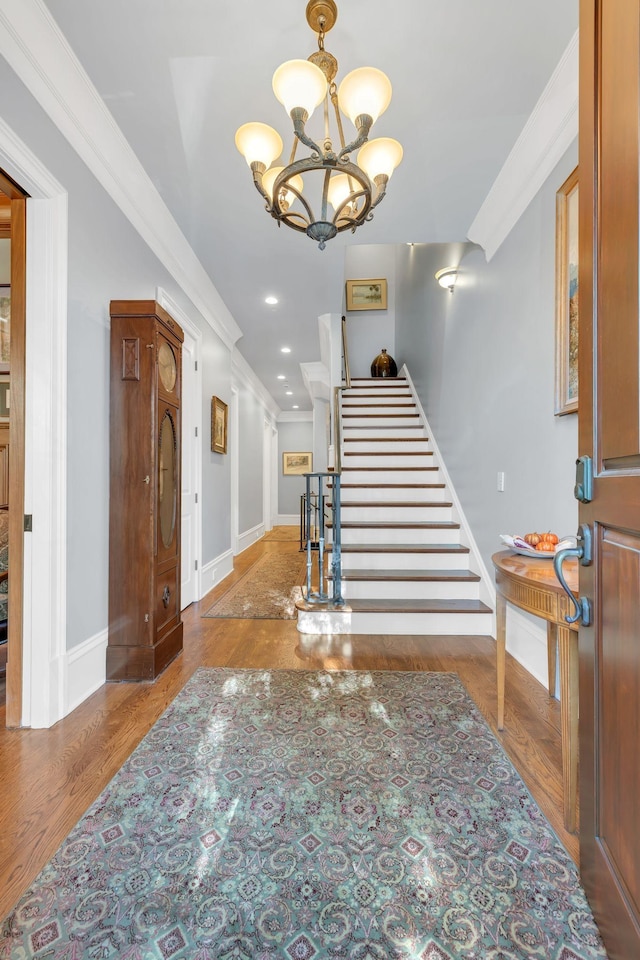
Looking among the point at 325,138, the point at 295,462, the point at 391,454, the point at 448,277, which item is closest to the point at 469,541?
the point at 391,454

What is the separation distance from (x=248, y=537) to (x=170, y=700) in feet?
16.8

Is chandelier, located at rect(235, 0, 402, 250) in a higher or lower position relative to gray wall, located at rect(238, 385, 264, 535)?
higher

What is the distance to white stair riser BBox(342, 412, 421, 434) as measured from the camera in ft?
A: 16.5

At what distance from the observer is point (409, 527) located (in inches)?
138

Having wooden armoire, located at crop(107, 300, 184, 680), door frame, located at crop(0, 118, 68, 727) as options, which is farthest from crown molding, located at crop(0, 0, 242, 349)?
wooden armoire, located at crop(107, 300, 184, 680)

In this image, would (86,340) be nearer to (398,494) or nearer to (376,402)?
(398,494)

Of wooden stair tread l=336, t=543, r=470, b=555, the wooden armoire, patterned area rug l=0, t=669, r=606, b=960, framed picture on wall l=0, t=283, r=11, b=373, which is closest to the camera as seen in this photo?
patterned area rug l=0, t=669, r=606, b=960

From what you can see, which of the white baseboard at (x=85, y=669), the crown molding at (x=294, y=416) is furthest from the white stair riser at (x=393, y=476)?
the crown molding at (x=294, y=416)

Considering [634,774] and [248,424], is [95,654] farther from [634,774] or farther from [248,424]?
[248,424]

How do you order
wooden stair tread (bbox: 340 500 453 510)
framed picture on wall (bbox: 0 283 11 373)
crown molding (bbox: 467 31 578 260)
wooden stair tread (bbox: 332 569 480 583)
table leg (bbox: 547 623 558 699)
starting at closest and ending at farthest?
Result: crown molding (bbox: 467 31 578 260) < table leg (bbox: 547 623 558 699) < framed picture on wall (bbox: 0 283 11 373) < wooden stair tread (bbox: 332 569 480 583) < wooden stair tread (bbox: 340 500 453 510)

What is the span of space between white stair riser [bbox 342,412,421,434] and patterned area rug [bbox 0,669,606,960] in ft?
12.0

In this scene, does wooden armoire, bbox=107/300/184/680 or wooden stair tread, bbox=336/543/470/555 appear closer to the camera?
wooden armoire, bbox=107/300/184/680

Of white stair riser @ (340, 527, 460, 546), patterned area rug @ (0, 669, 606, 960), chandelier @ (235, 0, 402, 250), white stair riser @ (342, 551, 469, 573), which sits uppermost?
chandelier @ (235, 0, 402, 250)

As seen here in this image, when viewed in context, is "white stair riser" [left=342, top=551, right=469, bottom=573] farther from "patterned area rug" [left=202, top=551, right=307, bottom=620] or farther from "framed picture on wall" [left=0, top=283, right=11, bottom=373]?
"framed picture on wall" [left=0, top=283, right=11, bottom=373]
